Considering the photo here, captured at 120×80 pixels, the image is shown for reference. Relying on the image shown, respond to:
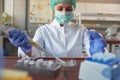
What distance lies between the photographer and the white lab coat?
1.34 metres

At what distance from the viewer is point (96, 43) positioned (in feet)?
3.70

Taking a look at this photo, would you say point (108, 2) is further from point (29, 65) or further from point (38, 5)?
point (29, 65)

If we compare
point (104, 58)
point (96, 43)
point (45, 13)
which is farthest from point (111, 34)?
point (104, 58)

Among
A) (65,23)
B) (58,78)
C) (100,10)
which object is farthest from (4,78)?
(100,10)

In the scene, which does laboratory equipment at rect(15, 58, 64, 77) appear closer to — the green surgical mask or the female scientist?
the female scientist

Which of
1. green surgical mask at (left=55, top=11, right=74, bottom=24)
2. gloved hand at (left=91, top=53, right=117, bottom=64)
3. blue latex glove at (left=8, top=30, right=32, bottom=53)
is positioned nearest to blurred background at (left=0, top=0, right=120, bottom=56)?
green surgical mask at (left=55, top=11, right=74, bottom=24)

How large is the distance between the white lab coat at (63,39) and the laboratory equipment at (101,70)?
712 millimetres

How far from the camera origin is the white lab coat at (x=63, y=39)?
134 centimetres

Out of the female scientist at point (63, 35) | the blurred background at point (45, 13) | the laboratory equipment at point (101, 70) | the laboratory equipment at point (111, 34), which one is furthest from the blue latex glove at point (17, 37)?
the blurred background at point (45, 13)

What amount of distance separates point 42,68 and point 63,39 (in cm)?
56

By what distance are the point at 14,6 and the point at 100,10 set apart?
1753 mm

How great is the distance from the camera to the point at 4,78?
572 mm

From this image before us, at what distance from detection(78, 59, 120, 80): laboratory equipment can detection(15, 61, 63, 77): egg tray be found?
0.22 metres

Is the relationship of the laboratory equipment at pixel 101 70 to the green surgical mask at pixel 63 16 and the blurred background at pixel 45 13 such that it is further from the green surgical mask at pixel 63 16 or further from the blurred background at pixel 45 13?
the blurred background at pixel 45 13
